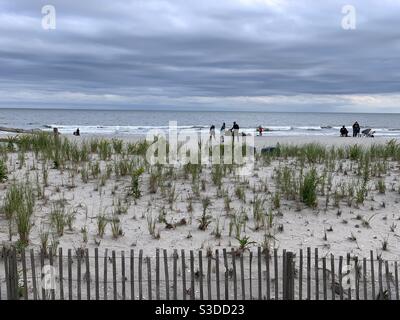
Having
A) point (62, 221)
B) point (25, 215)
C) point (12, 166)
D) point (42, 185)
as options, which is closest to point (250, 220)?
point (62, 221)

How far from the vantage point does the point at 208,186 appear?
8.74 meters

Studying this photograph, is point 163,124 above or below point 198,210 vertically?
above

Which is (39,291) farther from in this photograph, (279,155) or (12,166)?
(279,155)

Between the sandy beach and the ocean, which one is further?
the ocean

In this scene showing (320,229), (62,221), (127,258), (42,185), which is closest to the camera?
(127,258)

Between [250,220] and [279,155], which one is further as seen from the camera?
[279,155]

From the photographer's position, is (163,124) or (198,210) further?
(163,124)

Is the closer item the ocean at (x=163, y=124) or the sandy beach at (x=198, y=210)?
the sandy beach at (x=198, y=210)

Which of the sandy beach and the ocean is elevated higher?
the ocean

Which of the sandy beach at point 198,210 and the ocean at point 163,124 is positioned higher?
the ocean at point 163,124

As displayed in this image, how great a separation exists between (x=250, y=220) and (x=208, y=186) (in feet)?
6.17
